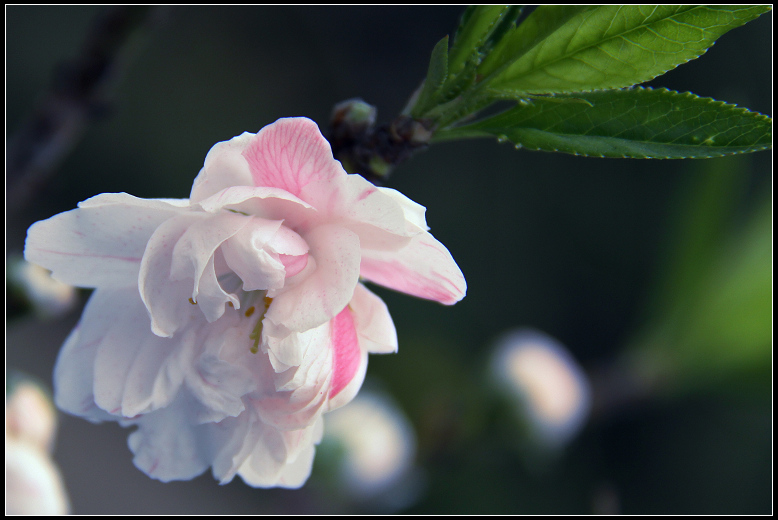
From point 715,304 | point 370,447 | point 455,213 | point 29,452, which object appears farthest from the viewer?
point 455,213

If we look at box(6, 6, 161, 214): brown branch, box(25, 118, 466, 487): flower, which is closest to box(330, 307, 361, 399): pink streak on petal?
box(25, 118, 466, 487): flower

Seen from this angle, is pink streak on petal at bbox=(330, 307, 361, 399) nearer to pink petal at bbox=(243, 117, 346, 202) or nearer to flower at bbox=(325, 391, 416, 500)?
pink petal at bbox=(243, 117, 346, 202)

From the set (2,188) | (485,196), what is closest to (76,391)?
(2,188)

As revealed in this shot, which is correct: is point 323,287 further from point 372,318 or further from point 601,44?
point 601,44

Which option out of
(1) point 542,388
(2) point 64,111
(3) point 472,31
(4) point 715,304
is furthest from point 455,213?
(3) point 472,31

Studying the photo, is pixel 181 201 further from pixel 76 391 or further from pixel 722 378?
pixel 722 378

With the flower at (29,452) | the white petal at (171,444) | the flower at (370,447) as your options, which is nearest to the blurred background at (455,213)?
the flower at (370,447)
